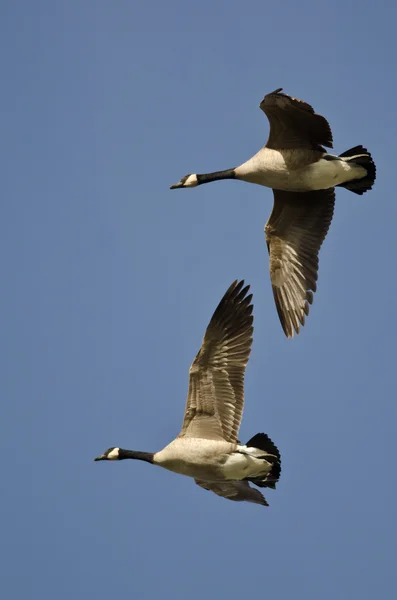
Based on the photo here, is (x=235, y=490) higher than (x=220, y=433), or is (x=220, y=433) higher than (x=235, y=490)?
(x=220, y=433)

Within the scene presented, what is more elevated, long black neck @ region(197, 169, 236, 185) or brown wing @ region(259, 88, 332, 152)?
brown wing @ region(259, 88, 332, 152)

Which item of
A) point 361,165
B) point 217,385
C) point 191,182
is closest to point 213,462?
point 217,385

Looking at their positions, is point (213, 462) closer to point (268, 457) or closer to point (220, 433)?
point (220, 433)

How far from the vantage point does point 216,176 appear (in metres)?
17.8

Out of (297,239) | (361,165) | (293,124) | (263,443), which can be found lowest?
(263,443)

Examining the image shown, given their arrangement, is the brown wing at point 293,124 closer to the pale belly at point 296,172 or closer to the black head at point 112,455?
the pale belly at point 296,172

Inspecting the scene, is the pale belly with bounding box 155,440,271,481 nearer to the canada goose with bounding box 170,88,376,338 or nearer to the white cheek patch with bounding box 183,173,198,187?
the canada goose with bounding box 170,88,376,338

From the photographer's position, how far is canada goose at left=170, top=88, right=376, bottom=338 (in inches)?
637

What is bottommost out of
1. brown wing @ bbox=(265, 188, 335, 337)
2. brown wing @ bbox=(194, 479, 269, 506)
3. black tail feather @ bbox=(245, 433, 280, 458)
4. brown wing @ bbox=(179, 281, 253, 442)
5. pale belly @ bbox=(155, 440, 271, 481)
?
brown wing @ bbox=(194, 479, 269, 506)

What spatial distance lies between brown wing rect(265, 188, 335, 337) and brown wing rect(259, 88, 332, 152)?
3.66 feet

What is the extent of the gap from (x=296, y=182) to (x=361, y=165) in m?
1.01

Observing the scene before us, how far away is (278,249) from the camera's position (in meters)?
17.6

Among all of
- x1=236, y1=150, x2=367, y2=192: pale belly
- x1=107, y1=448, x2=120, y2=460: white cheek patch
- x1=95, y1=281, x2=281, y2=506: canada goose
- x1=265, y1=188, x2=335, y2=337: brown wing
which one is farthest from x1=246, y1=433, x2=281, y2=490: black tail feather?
x1=236, y1=150, x2=367, y2=192: pale belly

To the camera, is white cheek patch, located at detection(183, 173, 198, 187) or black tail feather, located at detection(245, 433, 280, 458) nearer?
black tail feather, located at detection(245, 433, 280, 458)
